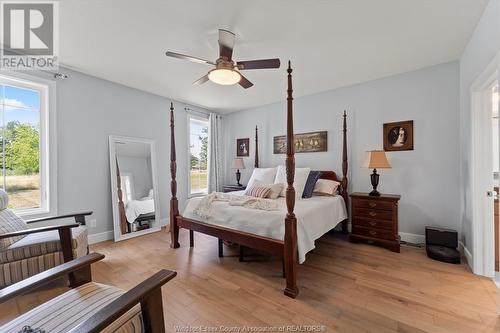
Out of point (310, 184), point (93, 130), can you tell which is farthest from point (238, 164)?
point (93, 130)

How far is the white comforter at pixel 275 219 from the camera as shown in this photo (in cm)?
211

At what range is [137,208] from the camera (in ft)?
12.0

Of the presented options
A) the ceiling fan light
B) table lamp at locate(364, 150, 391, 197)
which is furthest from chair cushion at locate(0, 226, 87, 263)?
table lamp at locate(364, 150, 391, 197)

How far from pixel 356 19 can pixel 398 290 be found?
2.56 meters

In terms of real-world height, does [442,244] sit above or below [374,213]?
below

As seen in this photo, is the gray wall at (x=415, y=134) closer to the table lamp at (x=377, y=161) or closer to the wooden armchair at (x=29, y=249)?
the table lamp at (x=377, y=161)

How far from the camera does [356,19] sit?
202 cm

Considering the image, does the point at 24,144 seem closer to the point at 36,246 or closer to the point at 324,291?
the point at 36,246

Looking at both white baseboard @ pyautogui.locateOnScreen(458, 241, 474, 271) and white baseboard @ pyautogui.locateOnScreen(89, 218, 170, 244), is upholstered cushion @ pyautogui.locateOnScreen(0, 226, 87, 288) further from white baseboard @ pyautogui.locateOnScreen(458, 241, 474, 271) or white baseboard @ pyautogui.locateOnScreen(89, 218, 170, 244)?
white baseboard @ pyautogui.locateOnScreen(458, 241, 474, 271)

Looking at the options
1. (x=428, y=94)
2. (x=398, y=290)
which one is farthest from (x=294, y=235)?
(x=428, y=94)

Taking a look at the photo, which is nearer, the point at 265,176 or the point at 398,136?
the point at 398,136

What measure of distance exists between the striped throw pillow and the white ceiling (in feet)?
5.58

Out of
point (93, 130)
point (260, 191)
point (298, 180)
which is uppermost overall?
point (93, 130)

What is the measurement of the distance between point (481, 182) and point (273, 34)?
265cm
